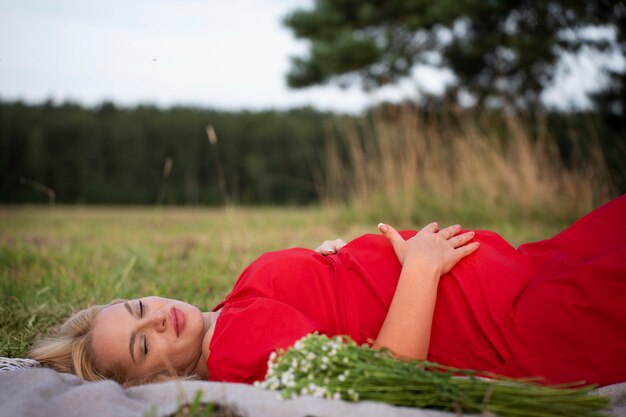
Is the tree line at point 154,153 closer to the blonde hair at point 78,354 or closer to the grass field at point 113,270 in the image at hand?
the grass field at point 113,270

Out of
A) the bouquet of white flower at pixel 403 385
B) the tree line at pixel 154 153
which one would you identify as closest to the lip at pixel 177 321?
the bouquet of white flower at pixel 403 385

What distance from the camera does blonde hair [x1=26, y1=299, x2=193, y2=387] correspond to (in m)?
1.62

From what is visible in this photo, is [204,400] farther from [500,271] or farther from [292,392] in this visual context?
[500,271]

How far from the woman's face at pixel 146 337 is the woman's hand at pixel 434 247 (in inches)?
27.0

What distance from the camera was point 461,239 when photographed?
1.63m

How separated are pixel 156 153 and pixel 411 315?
47.5ft

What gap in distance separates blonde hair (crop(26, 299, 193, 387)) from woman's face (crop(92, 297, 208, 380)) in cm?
2

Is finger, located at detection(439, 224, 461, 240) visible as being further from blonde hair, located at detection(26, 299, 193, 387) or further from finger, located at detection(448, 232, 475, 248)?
blonde hair, located at detection(26, 299, 193, 387)

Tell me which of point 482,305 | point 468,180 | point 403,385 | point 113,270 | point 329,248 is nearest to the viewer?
point 403,385

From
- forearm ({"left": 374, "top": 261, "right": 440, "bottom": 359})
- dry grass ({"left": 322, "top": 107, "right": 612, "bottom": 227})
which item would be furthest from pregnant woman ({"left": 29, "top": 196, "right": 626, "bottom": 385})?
dry grass ({"left": 322, "top": 107, "right": 612, "bottom": 227})

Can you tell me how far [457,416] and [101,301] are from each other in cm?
195

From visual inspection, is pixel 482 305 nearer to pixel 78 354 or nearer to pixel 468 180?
pixel 78 354

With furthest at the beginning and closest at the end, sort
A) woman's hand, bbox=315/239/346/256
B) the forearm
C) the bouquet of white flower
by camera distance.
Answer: woman's hand, bbox=315/239/346/256
the forearm
the bouquet of white flower

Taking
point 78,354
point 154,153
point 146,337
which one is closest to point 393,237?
point 146,337
